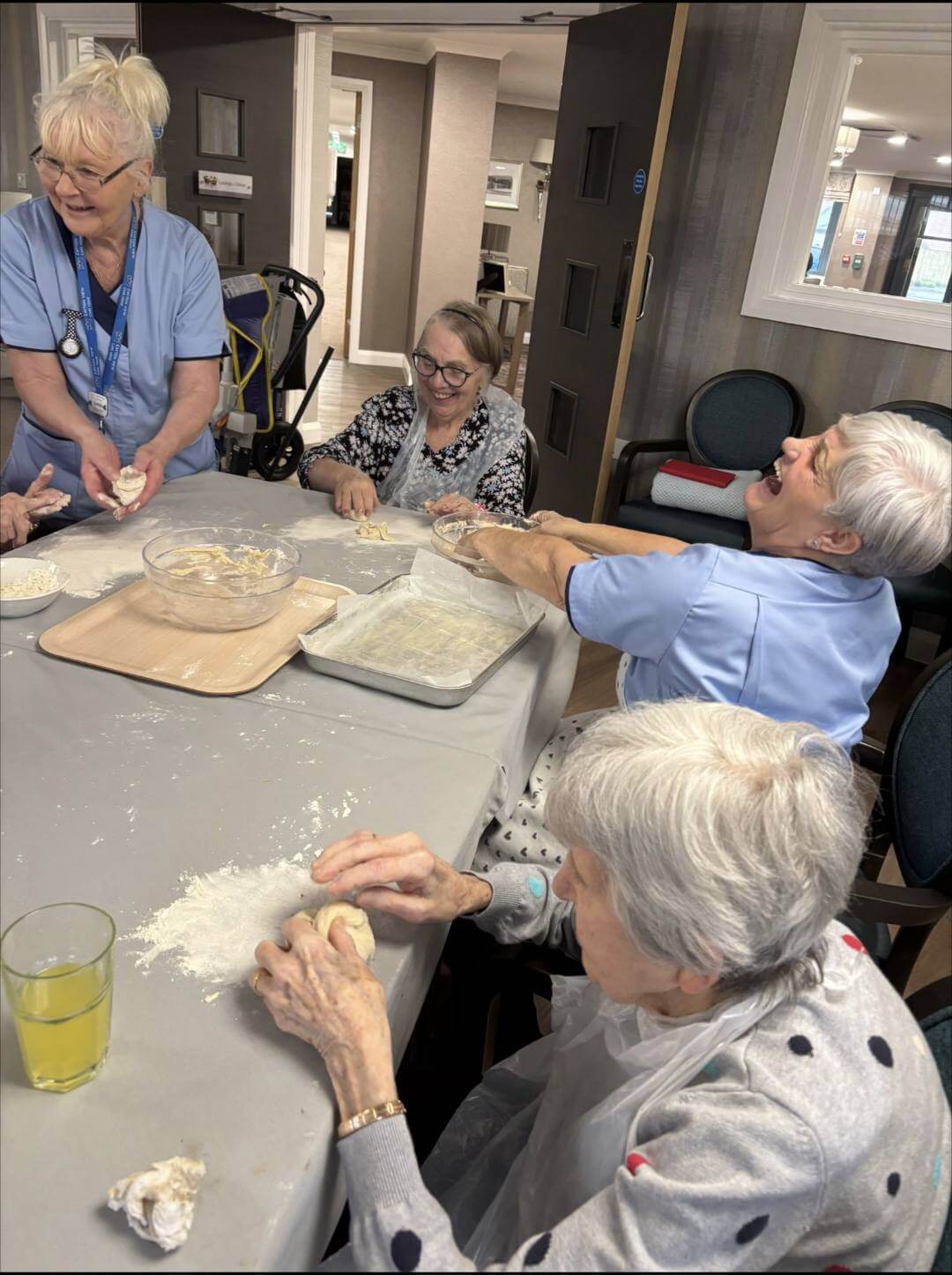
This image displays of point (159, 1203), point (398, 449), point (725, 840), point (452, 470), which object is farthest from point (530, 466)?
point (159, 1203)

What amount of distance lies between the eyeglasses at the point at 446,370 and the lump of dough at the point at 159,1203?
1986 millimetres

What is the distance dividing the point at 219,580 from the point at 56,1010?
0.94 m

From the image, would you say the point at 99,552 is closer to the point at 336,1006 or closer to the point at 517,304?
the point at 336,1006

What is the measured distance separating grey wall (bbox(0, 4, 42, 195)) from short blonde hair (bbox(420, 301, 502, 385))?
492 cm

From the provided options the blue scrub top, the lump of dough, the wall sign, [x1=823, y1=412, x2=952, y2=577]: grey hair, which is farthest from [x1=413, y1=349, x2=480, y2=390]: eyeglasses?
the wall sign

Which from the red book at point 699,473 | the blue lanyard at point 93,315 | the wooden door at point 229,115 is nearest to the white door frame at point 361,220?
the wooden door at point 229,115

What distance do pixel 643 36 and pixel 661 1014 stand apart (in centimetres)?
381

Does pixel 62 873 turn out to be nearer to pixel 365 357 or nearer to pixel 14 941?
pixel 14 941

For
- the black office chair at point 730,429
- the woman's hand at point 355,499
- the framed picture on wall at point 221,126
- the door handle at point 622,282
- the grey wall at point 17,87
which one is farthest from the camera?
the grey wall at point 17,87

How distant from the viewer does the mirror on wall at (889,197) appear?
12.7 ft

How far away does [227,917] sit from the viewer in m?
0.97

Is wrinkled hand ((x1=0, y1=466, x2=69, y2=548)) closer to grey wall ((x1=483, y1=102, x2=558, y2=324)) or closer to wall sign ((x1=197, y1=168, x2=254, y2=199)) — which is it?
wall sign ((x1=197, y1=168, x2=254, y2=199))

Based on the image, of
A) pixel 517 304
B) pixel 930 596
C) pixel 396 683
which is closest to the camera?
pixel 396 683

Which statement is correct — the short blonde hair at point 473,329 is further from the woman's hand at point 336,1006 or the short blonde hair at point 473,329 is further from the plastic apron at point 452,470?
the woman's hand at point 336,1006
